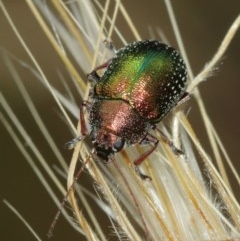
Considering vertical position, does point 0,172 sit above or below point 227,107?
above

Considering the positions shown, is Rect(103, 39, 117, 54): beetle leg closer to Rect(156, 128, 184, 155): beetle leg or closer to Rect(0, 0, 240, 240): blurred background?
Rect(156, 128, 184, 155): beetle leg

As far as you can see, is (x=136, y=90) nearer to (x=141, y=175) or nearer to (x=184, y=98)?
(x=184, y=98)

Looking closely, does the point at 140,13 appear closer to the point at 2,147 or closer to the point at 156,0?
the point at 156,0

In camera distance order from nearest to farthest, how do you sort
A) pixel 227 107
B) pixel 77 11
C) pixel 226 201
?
pixel 226 201 → pixel 77 11 → pixel 227 107

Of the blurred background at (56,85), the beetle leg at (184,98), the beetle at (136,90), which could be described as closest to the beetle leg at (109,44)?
the beetle at (136,90)

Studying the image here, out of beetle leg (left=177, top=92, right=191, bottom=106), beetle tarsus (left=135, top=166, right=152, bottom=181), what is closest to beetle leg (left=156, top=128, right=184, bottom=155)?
beetle tarsus (left=135, top=166, right=152, bottom=181)

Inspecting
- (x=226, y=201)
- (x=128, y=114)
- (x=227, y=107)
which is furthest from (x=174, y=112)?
(x=227, y=107)

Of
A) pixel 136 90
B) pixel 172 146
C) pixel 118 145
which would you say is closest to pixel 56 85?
pixel 136 90
